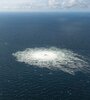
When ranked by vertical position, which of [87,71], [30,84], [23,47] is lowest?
[30,84]

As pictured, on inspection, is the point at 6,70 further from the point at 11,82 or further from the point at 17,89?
the point at 17,89

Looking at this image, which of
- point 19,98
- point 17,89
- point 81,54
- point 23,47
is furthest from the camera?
point 23,47

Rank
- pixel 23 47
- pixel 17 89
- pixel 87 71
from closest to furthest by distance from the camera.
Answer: pixel 17 89 < pixel 87 71 < pixel 23 47

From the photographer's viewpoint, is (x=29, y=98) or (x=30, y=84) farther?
(x=30, y=84)

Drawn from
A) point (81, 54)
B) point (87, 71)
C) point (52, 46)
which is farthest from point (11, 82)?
point (52, 46)

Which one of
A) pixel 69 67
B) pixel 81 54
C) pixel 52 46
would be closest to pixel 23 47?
pixel 52 46

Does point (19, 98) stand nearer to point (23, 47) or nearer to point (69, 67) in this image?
point (69, 67)

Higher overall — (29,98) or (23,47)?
(23,47)
